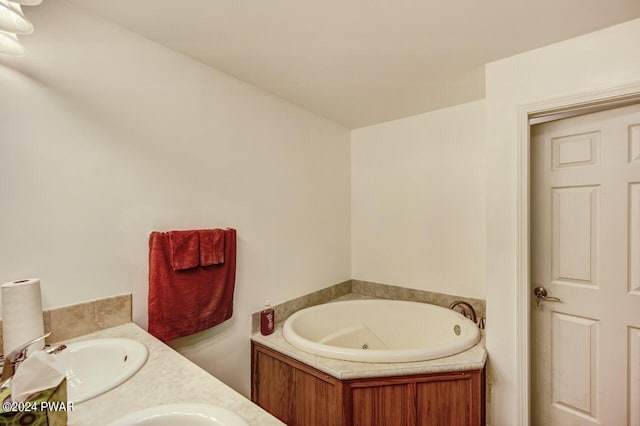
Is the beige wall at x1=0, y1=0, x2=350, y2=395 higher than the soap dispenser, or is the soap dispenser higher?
the beige wall at x1=0, y1=0, x2=350, y2=395

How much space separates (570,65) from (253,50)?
1.70 metres

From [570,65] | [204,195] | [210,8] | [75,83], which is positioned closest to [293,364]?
[204,195]

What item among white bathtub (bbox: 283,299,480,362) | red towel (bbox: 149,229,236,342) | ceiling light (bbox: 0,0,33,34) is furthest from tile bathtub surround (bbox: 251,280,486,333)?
ceiling light (bbox: 0,0,33,34)

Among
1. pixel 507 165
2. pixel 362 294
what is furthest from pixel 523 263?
pixel 362 294

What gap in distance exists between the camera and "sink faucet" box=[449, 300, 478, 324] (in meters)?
2.16

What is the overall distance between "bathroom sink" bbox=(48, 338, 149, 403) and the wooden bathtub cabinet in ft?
2.97

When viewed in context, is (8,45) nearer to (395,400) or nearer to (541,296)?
(395,400)

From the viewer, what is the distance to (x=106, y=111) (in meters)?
1.33

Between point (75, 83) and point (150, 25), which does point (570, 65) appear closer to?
point (150, 25)

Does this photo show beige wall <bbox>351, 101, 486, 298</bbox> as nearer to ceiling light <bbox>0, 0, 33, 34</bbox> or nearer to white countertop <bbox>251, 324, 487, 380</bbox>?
white countertop <bbox>251, 324, 487, 380</bbox>

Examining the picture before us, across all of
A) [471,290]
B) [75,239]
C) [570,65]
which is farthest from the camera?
[471,290]

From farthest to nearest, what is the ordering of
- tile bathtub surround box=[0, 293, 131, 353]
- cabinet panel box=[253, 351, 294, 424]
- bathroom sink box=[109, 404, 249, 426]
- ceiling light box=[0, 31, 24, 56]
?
cabinet panel box=[253, 351, 294, 424], tile bathtub surround box=[0, 293, 131, 353], ceiling light box=[0, 31, 24, 56], bathroom sink box=[109, 404, 249, 426]

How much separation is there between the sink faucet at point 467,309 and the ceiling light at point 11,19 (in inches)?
107

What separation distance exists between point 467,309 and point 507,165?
1197mm
